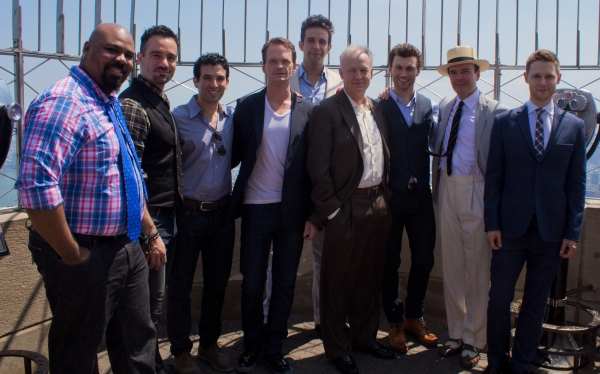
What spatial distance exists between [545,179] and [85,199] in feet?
8.04

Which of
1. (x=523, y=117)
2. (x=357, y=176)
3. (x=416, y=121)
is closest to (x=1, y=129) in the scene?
(x=357, y=176)

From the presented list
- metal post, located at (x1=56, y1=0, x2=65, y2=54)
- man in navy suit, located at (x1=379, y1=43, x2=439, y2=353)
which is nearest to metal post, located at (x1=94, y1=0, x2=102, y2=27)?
metal post, located at (x1=56, y1=0, x2=65, y2=54)

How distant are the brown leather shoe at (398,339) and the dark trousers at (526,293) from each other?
0.60m

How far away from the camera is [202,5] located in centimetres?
451

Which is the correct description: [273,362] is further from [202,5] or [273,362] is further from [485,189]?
[202,5]

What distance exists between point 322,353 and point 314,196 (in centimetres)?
119

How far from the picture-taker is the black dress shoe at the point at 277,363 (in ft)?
10.8

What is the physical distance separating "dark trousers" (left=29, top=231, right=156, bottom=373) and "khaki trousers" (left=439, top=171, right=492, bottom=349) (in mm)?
2066

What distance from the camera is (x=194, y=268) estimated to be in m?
3.24

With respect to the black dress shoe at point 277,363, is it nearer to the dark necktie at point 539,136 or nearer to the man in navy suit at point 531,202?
the man in navy suit at point 531,202

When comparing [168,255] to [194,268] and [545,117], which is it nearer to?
[194,268]

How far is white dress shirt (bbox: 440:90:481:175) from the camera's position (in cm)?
339

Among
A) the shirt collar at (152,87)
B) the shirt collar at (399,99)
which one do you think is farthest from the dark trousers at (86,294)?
the shirt collar at (399,99)

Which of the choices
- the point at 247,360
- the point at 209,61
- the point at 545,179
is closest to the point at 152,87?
the point at 209,61
